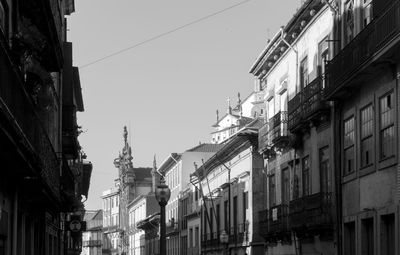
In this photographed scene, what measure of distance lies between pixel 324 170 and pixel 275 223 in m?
6.49

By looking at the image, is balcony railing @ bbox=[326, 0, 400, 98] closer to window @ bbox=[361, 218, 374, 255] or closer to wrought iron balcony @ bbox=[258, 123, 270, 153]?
window @ bbox=[361, 218, 374, 255]

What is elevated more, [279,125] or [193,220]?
[279,125]

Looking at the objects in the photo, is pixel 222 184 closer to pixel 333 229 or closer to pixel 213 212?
pixel 213 212

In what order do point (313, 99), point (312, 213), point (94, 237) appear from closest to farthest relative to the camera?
point (313, 99) → point (312, 213) → point (94, 237)

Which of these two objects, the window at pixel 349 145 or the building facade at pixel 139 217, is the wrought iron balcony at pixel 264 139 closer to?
the window at pixel 349 145

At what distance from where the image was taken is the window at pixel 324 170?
27.8 m

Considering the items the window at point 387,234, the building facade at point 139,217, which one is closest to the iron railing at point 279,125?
the window at point 387,234

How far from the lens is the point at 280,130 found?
34.3 m

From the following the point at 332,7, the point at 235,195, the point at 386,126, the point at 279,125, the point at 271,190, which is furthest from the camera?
the point at 235,195

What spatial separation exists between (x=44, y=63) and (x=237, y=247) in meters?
29.5

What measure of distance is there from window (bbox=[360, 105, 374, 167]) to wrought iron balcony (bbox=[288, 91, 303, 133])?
5802 millimetres

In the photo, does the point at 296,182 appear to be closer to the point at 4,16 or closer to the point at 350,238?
the point at 350,238

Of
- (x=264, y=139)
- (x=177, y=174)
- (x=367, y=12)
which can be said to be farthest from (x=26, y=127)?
(x=177, y=174)

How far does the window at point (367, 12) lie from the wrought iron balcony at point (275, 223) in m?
10.2
